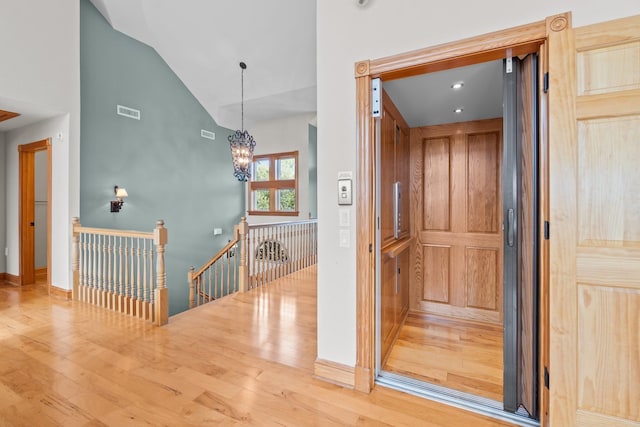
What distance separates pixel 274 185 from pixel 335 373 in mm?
6374

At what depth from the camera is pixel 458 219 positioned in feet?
10.9

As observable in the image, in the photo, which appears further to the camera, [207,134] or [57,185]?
[207,134]

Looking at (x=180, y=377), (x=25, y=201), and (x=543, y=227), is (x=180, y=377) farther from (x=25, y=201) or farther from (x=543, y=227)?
A: (x=25, y=201)

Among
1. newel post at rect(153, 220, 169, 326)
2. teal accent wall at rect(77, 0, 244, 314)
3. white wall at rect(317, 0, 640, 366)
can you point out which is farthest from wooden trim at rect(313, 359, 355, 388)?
teal accent wall at rect(77, 0, 244, 314)

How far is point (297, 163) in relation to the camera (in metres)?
7.64

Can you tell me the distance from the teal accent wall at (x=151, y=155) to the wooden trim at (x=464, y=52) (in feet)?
14.6

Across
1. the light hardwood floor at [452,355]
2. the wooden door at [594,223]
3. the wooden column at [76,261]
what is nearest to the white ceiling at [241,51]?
the wooden door at [594,223]

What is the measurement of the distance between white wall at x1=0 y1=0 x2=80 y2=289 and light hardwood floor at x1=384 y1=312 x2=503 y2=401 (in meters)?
4.42

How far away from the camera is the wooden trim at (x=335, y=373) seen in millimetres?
2002

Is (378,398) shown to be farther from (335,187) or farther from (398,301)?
(335,187)

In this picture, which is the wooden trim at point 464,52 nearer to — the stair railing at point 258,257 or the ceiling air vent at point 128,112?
the stair railing at point 258,257

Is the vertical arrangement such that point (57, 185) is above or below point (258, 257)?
above

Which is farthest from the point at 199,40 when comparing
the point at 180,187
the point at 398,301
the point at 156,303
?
the point at 398,301

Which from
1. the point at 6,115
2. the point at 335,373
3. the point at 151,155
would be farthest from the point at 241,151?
the point at 335,373
